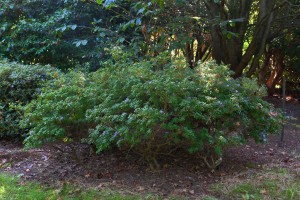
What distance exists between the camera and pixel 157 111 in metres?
4.39

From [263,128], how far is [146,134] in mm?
1773

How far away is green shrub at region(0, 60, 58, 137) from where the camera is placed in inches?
270

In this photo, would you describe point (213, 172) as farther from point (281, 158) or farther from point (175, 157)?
point (281, 158)

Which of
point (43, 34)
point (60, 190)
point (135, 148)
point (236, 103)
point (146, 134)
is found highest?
point (43, 34)

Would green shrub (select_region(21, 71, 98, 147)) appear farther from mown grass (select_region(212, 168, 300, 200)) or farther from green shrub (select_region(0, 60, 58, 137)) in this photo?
mown grass (select_region(212, 168, 300, 200))

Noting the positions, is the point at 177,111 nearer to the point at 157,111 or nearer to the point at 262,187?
the point at 157,111

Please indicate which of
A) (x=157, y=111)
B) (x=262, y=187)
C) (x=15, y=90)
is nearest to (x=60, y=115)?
(x=157, y=111)

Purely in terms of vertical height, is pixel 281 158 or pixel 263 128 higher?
pixel 263 128

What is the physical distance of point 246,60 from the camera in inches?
352

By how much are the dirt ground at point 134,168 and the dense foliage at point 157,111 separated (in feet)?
0.86

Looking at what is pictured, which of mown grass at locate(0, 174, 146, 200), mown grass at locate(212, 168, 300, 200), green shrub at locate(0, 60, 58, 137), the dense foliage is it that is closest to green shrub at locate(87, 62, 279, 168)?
the dense foliage

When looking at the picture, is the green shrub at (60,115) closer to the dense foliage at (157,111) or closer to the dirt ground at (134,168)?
the dense foliage at (157,111)

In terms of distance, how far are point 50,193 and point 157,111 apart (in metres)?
1.63

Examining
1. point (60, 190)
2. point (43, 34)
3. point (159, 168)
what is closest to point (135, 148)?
point (159, 168)
